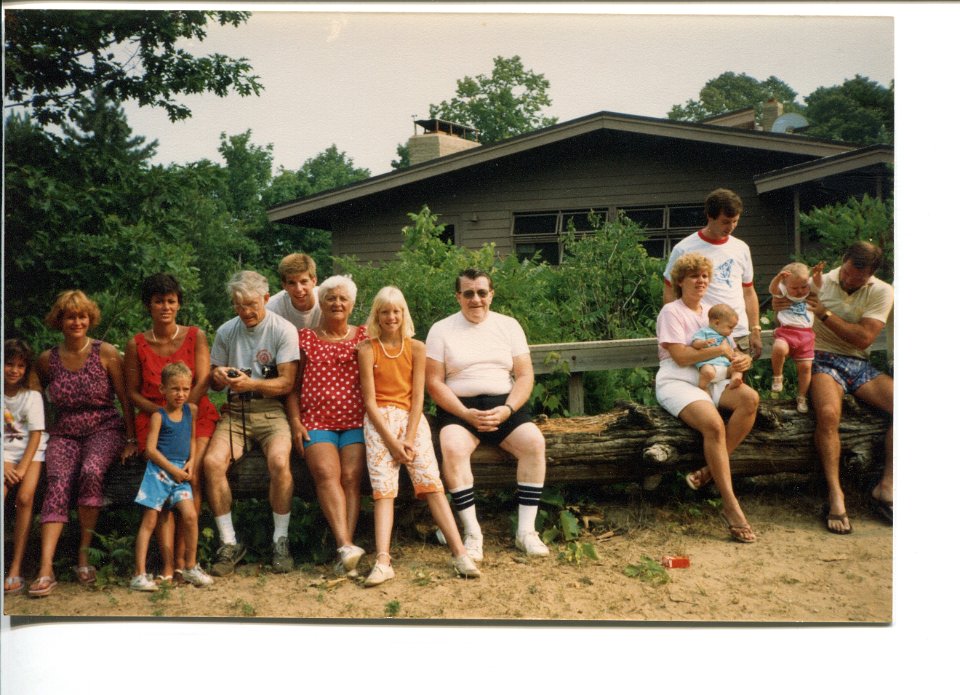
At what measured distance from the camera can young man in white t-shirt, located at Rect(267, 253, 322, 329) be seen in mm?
4934

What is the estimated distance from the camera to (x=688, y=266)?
4.90 meters

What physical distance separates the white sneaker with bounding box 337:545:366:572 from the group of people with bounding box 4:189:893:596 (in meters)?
0.01

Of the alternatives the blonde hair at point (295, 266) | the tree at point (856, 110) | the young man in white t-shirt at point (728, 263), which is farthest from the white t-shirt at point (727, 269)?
the blonde hair at point (295, 266)

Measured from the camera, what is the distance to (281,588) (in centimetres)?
486

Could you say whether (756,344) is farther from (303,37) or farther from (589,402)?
(303,37)

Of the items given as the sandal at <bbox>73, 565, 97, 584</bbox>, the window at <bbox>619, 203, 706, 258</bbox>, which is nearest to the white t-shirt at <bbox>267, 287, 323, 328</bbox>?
the sandal at <bbox>73, 565, 97, 584</bbox>

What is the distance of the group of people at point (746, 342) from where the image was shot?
489 cm

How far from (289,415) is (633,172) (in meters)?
2.44

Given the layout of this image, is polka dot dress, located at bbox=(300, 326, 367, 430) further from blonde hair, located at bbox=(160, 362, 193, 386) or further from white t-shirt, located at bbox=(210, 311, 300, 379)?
blonde hair, located at bbox=(160, 362, 193, 386)

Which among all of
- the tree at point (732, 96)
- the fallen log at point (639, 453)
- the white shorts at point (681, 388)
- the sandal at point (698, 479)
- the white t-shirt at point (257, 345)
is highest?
the tree at point (732, 96)

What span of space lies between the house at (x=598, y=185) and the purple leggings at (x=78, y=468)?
5.27ft

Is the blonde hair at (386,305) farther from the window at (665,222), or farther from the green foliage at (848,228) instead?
the green foliage at (848,228)
